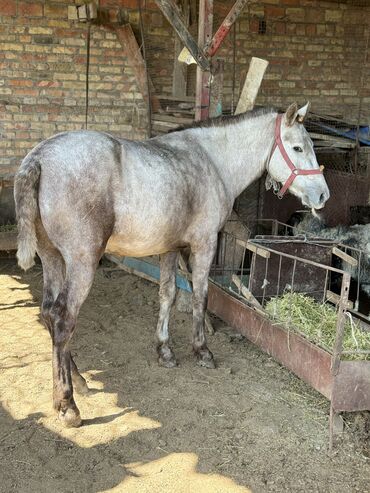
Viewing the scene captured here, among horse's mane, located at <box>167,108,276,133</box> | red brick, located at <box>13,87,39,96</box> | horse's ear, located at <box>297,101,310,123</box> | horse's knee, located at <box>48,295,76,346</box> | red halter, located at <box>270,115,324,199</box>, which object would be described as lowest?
horse's knee, located at <box>48,295,76,346</box>

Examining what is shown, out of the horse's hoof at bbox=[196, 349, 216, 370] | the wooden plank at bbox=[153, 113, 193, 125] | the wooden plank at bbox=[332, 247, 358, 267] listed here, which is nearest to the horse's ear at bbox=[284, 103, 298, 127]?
the wooden plank at bbox=[332, 247, 358, 267]

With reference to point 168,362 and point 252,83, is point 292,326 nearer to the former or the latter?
point 168,362

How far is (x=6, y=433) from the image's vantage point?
3.86m

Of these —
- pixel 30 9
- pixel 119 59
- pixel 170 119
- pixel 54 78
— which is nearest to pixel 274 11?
pixel 119 59

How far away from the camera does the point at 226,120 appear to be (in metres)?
5.18

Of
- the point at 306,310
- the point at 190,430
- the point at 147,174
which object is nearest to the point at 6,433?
the point at 190,430

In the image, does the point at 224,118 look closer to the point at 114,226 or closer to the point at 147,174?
the point at 147,174

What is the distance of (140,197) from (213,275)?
82.9 inches

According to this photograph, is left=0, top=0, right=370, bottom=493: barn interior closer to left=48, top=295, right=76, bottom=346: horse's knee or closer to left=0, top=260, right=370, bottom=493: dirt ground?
left=0, top=260, right=370, bottom=493: dirt ground

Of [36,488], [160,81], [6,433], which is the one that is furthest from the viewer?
[160,81]

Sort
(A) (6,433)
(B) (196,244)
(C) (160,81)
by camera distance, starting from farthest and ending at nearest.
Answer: (C) (160,81)
(B) (196,244)
(A) (6,433)

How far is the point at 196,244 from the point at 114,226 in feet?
3.06

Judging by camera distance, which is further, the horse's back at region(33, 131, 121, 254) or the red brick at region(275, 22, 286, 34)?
the red brick at region(275, 22, 286, 34)

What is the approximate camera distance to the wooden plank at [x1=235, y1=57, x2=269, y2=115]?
17.6ft
